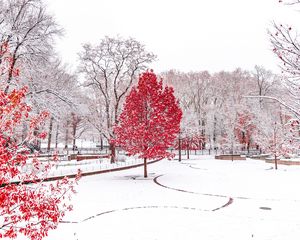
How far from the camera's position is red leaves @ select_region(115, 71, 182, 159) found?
2080 centimetres

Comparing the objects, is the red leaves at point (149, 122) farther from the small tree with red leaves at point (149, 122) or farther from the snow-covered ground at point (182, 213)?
the snow-covered ground at point (182, 213)

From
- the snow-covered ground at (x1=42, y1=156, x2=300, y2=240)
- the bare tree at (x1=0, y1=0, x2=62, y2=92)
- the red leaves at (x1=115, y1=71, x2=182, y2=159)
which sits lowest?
the snow-covered ground at (x1=42, y1=156, x2=300, y2=240)

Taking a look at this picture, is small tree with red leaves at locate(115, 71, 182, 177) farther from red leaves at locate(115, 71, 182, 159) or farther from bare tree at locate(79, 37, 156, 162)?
bare tree at locate(79, 37, 156, 162)

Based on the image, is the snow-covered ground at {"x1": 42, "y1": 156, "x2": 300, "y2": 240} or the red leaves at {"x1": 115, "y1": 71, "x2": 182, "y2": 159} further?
the red leaves at {"x1": 115, "y1": 71, "x2": 182, "y2": 159}

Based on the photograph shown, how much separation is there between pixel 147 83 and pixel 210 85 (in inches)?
1425

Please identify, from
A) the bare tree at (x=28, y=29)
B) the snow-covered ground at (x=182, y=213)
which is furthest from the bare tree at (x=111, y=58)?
the snow-covered ground at (x=182, y=213)

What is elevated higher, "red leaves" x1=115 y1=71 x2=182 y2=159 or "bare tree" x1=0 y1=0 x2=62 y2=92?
"bare tree" x1=0 y1=0 x2=62 y2=92

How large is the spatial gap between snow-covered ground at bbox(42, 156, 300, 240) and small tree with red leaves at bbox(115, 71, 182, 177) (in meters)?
3.90

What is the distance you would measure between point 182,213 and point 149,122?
1045 cm

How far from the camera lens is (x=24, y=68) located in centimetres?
1947

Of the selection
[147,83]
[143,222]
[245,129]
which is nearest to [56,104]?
[147,83]

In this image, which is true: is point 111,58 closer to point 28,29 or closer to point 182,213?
point 28,29

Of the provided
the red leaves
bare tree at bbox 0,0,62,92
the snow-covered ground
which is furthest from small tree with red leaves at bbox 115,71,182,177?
bare tree at bbox 0,0,62,92

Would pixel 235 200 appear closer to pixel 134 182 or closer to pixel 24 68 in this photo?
pixel 134 182
